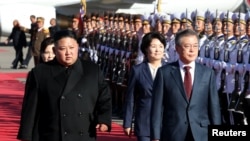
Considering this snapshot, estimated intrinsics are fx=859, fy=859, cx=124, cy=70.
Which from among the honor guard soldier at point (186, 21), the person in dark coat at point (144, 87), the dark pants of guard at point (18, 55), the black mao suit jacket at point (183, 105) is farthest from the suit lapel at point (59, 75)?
the dark pants of guard at point (18, 55)

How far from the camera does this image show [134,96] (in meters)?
7.85

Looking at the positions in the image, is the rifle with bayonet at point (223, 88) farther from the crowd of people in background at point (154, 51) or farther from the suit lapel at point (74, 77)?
the suit lapel at point (74, 77)

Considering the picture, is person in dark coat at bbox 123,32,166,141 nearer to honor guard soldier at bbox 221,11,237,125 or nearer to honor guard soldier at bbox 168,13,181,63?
honor guard soldier at bbox 221,11,237,125

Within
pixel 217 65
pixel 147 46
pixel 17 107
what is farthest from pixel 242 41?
pixel 17 107

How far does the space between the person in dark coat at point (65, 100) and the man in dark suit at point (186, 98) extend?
44 cm

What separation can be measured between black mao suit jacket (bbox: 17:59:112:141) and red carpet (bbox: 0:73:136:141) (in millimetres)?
4675

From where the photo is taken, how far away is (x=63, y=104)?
609cm

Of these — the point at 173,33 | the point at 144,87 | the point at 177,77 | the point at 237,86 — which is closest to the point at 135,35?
the point at 173,33

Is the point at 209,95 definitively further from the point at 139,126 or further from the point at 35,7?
the point at 35,7

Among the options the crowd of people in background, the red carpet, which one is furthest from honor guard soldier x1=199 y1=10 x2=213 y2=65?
the red carpet

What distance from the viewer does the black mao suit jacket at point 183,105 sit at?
624cm

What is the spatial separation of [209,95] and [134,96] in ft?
5.43

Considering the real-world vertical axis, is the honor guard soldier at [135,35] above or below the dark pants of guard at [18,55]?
above

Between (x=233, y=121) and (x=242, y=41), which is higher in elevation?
(x=242, y=41)
